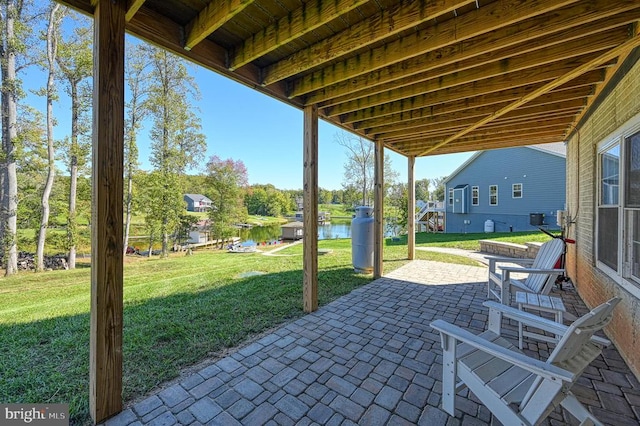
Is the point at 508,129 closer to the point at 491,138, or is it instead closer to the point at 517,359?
the point at 491,138

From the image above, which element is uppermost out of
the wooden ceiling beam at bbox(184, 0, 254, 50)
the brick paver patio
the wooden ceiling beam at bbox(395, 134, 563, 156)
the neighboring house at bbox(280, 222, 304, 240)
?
the wooden ceiling beam at bbox(395, 134, 563, 156)

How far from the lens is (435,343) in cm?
281

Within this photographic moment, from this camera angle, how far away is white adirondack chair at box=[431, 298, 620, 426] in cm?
132

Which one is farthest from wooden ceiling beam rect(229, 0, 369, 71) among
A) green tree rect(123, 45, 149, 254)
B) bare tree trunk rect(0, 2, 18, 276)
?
green tree rect(123, 45, 149, 254)

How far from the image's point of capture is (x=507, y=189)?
15016 mm

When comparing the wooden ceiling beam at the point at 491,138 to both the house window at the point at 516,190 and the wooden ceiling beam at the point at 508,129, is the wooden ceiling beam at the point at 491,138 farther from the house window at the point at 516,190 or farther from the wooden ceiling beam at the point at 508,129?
the house window at the point at 516,190

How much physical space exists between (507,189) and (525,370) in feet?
54.6

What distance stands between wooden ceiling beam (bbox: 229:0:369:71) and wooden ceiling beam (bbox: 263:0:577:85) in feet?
1.34

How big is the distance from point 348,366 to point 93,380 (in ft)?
6.40

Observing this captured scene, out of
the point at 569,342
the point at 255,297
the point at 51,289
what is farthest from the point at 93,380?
the point at 51,289

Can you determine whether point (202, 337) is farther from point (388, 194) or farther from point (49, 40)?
point (388, 194)

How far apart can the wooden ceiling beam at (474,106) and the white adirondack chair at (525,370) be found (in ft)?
9.80

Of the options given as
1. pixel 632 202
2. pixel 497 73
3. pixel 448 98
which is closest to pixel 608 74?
pixel 497 73

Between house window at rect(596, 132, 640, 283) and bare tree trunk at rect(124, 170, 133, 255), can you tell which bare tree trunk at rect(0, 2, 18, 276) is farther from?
house window at rect(596, 132, 640, 283)
